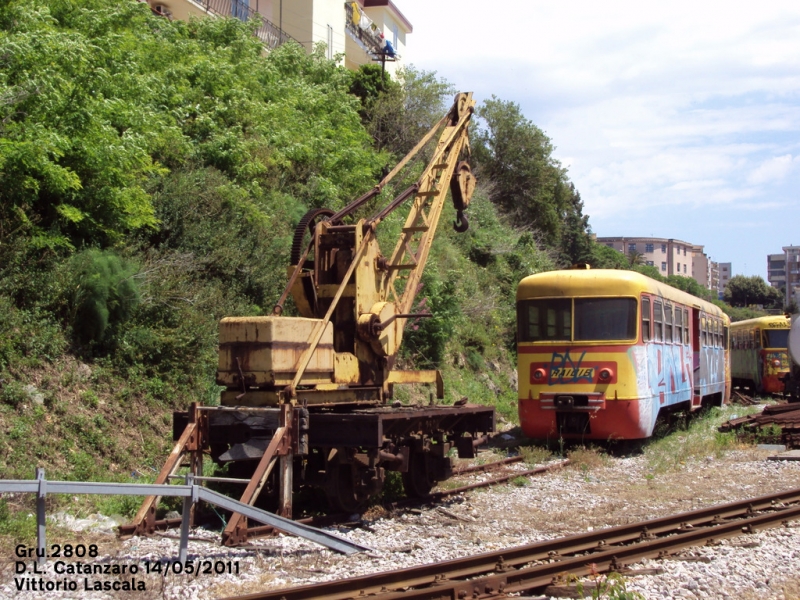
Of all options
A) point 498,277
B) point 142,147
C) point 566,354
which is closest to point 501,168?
point 498,277

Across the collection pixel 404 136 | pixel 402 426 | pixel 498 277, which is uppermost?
pixel 404 136

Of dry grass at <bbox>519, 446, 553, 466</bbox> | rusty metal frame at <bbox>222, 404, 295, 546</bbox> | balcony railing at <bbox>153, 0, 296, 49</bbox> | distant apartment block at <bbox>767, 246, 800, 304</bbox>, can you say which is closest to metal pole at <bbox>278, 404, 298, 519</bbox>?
rusty metal frame at <bbox>222, 404, 295, 546</bbox>

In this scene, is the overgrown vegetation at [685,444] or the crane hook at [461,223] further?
the overgrown vegetation at [685,444]

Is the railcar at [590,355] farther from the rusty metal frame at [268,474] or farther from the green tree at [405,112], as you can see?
the green tree at [405,112]

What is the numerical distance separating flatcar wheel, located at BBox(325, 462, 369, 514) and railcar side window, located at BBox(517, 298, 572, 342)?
6.31m

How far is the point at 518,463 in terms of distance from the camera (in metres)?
13.6

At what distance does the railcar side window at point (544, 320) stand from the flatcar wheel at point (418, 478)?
4.73 meters

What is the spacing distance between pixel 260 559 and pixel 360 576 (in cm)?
113

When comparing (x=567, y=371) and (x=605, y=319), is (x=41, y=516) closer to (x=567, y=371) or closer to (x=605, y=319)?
(x=567, y=371)

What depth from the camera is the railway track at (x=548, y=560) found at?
6.17 m

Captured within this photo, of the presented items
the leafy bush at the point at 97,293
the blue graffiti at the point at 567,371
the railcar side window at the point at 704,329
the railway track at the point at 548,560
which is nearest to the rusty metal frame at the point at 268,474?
the railway track at the point at 548,560

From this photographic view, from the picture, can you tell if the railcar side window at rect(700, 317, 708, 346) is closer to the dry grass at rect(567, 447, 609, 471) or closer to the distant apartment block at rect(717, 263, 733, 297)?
the dry grass at rect(567, 447, 609, 471)

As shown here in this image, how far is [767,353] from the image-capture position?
29891mm

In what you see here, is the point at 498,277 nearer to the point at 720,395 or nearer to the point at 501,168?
the point at 720,395
